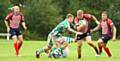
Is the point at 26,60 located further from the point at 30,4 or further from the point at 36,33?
the point at 30,4

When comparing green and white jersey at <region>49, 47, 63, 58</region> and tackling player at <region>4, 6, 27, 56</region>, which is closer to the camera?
green and white jersey at <region>49, 47, 63, 58</region>

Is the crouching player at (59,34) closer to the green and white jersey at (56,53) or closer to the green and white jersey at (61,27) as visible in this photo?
the green and white jersey at (61,27)

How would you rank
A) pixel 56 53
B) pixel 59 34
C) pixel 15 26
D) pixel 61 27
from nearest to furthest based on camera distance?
1. pixel 61 27
2. pixel 59 34
3. pixel 56 53
4. pixel 15 26

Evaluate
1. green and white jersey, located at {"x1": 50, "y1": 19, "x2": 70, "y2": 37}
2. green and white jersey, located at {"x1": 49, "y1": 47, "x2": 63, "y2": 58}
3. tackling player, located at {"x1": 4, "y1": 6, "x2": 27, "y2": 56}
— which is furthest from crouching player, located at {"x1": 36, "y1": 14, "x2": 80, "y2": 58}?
tackling player, located at {"x1": 4, "y1": 6, "x2": 27, "y2": 56}

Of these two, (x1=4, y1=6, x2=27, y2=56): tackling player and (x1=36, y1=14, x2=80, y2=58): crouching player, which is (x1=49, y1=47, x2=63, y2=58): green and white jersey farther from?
(x1=4, y1=6, x2=27, y2=56): tackling player

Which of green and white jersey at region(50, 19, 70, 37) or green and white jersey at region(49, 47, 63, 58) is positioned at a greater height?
green and white jersey at region(50, 19, 70, 37)

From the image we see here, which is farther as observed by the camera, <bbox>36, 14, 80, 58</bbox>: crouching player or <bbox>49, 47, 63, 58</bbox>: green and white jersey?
<bbox>49, 47, 63, 58</bbox>: green and white jersey

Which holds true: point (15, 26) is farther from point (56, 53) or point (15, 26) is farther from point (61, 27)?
point (61, 27)

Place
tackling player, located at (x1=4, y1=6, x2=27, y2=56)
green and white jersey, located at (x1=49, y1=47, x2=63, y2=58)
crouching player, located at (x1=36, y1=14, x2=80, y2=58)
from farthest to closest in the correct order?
1. tackling player, located at (x1=4, y1=6, x2=27, y2=56)
2. green and white jersey, located at (x1=49, y1=47, x2=63, y2=58)
3. crouching player, located at (x1=36, y1=14, x2=80, y2=58)

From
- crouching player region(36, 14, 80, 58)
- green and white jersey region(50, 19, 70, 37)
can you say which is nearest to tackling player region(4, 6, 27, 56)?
crouching player region(36, 14, 80, 58)

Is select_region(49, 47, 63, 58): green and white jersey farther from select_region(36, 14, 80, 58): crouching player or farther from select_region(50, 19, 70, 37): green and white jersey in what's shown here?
select_region(50, 19, 70, 37): green and white jersey

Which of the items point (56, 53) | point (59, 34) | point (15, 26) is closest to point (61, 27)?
point (59, 34)

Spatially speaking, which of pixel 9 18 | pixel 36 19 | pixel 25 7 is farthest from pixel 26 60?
pixel 25 7

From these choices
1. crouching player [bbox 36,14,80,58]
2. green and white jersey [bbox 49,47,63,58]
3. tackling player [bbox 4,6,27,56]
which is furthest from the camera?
tackling player [bbox 4,6,27,56]
